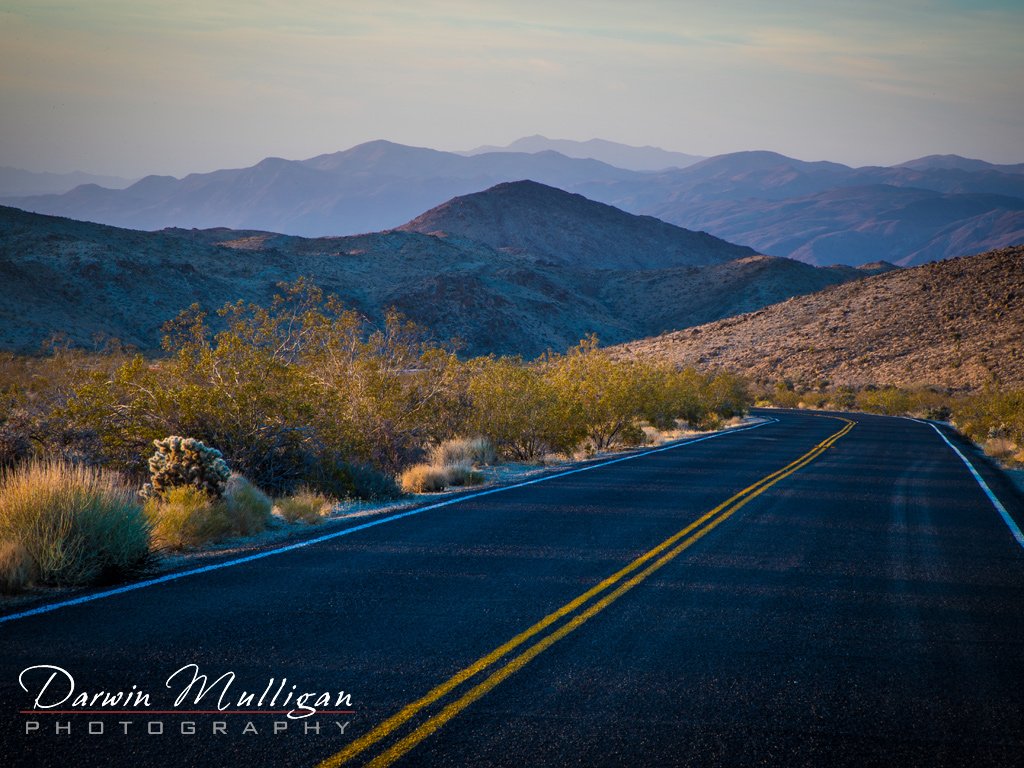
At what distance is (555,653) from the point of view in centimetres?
564

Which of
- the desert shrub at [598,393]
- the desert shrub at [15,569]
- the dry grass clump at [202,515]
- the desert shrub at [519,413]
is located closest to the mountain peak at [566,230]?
the desert shrub at [598,393]

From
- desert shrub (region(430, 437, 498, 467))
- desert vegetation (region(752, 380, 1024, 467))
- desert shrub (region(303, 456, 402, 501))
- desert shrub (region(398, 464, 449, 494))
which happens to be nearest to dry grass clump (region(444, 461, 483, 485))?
desert shrub (region(398, 464, 449, 494))

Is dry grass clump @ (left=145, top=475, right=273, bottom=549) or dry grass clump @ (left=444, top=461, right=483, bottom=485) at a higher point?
dry grass clump @ (left=145, top=475, right=273, bottom=549)

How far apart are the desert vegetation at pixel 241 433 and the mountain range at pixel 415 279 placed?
37.0 meters

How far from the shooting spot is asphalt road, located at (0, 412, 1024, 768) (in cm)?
436

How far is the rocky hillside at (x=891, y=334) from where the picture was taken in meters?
59.0

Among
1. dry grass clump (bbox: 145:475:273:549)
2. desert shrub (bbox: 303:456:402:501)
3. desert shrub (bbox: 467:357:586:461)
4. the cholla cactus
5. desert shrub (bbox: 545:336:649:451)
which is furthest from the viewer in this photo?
desert shrub (bbox: 545:336:649:451)

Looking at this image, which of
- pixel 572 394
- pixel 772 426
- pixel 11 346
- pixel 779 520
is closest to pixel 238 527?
pixel 779 520

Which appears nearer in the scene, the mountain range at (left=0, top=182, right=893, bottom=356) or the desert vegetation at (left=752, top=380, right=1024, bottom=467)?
the desert vegetation at (left=752, top=380, right=1024, bottom=467)

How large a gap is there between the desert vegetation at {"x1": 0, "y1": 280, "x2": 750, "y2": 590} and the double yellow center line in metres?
3.86

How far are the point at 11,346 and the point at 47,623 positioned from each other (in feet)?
156

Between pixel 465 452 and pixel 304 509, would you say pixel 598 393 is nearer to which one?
pixel 465 452

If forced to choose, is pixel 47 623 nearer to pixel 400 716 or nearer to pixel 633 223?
pixel 400 716

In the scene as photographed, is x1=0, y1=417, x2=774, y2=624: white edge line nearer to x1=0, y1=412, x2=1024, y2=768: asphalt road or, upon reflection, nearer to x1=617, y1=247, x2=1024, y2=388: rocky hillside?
x1=0, y1=412, x2=1024, y2=768: asphalt road
